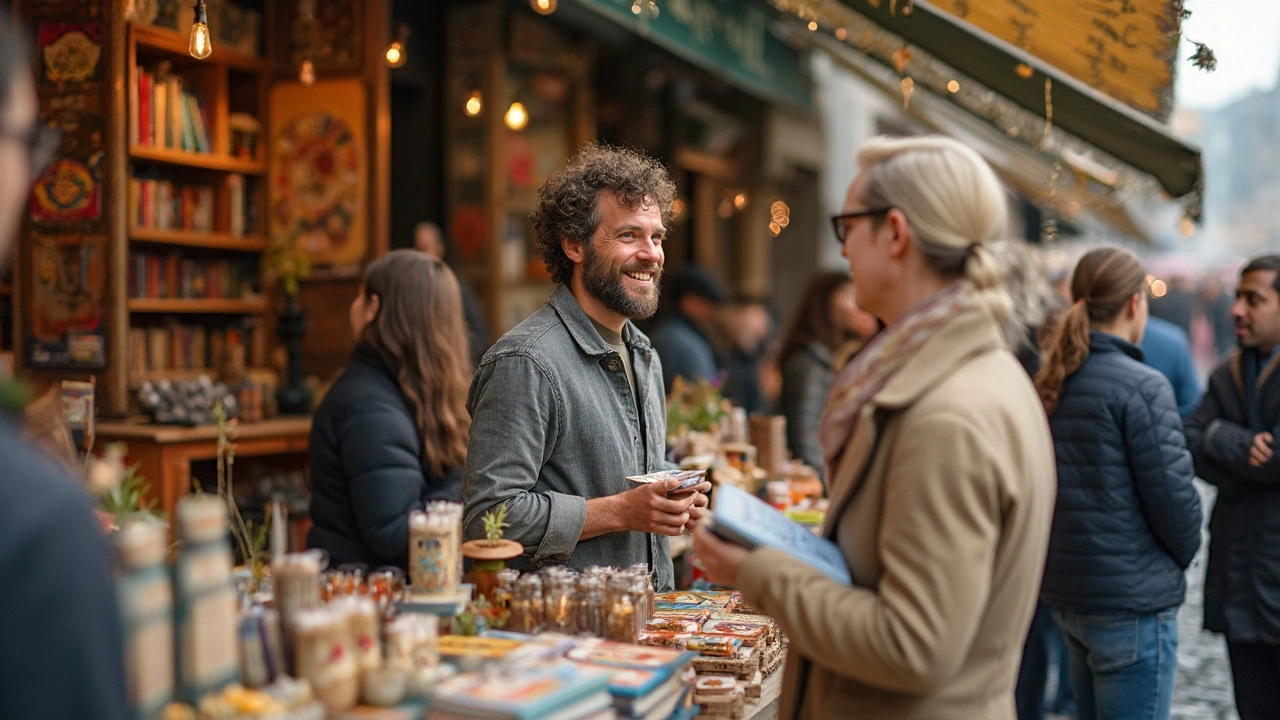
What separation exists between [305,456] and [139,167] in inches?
73.8

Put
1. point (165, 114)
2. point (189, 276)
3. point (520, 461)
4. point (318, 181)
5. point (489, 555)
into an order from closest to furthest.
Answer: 1. point (489, 555)
2. point (520, 461)
3. point (165, 114)
4. point (189, 276)
5. point (318, 181)

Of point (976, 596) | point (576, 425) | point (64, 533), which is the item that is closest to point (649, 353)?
point (576, 425)

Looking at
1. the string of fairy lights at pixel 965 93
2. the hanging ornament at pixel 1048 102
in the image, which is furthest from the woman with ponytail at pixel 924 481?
the string of fairy lights at pixel 965 93

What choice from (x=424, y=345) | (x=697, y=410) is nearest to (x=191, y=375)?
(x=697, y=410)

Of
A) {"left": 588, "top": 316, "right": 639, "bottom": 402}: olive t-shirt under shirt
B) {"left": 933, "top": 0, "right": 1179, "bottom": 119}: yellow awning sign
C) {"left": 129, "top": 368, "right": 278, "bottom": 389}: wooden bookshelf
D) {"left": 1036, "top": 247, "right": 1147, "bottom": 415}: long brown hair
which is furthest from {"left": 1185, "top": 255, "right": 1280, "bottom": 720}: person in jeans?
{"left": 129, "top": 368, "right": 278, "bottom": 389}: wooden bookshelf

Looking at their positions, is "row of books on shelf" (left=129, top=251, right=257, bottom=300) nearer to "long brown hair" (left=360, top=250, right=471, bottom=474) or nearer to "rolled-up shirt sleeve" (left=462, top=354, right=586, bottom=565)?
"long brown hair" (left=360, top=250, right=471, bottom=474)

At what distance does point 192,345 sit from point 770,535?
5436 millimetres

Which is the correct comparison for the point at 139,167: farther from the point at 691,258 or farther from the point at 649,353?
the point at 691,258

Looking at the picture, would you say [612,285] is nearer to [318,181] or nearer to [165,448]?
[165,448]

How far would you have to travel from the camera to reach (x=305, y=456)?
6109 millimetres

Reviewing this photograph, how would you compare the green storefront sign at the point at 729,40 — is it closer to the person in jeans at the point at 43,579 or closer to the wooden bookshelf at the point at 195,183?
the wooden bookshelf at the point at 195,183

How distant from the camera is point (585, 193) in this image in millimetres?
2807

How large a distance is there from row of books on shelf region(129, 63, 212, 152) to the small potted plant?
4.37 m

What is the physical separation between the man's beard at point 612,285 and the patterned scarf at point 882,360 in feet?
3.31
